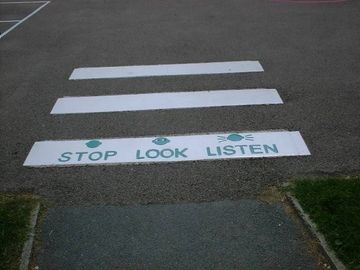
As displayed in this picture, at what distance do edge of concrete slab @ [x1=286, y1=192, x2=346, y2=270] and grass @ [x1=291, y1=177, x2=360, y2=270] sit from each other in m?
0.04

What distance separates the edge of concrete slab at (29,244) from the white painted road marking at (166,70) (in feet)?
16.4

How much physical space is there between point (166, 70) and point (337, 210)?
5.93 metres

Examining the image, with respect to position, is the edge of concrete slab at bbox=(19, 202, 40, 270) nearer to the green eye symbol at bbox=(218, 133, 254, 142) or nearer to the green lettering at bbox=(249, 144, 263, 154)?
the green eye symbol at bbox=(218, 133, 254, 142)

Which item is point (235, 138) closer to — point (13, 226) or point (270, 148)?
point (270, 148)

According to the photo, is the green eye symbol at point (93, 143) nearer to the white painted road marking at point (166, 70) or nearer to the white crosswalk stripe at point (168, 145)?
the white crosswalk stripe at point (168, 145)

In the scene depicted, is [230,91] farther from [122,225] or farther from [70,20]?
[70,20]

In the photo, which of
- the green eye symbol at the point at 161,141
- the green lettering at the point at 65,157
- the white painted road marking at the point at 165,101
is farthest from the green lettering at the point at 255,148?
the green lettering at the point at 65,157

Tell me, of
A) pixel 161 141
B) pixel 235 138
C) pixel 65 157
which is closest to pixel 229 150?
pixel 235 138

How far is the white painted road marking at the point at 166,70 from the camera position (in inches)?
396

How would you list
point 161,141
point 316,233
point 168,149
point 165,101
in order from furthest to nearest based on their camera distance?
point 165,101 < point 161,141 < point 168,149 < point 316,233

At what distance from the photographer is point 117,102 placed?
28.9 feet

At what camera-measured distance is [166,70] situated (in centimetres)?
1025

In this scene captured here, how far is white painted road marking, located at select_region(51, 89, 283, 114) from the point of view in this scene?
852cm

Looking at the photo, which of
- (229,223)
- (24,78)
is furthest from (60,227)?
(24,78)
